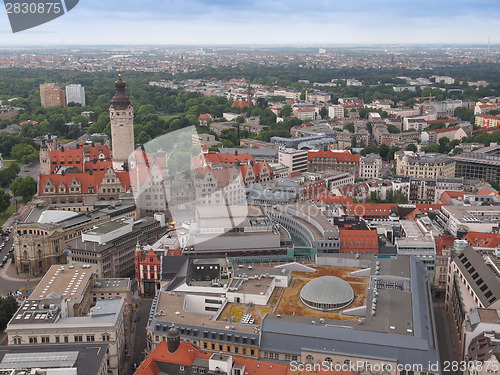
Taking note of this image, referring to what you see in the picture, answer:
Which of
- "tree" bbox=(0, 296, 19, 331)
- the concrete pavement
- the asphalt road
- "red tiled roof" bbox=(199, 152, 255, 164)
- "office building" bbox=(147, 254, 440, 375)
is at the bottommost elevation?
the asphalt road

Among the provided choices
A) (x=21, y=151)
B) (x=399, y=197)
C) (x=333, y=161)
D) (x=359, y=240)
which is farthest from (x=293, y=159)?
(x=21, y=151)

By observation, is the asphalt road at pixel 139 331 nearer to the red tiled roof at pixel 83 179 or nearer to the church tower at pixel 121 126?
the red tiled roof at pixel 83 179

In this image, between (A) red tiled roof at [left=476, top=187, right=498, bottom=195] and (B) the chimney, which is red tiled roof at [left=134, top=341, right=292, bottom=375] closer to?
(B) the chimney

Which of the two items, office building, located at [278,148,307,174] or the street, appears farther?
office building, located at [278,148,307,174]

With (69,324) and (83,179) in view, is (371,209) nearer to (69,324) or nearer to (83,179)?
(83,179)

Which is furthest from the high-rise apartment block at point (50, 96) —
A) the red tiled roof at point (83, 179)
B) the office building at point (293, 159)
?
the red tiled roof at point (83, 179)

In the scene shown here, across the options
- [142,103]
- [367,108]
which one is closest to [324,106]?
[367,108]

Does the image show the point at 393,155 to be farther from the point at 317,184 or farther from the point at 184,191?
the point at 184,191

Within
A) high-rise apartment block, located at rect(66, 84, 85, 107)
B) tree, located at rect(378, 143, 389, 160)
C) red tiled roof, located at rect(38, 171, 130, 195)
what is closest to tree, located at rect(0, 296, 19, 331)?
red tiled roof, located at rect(38, 171, 130, 195)
